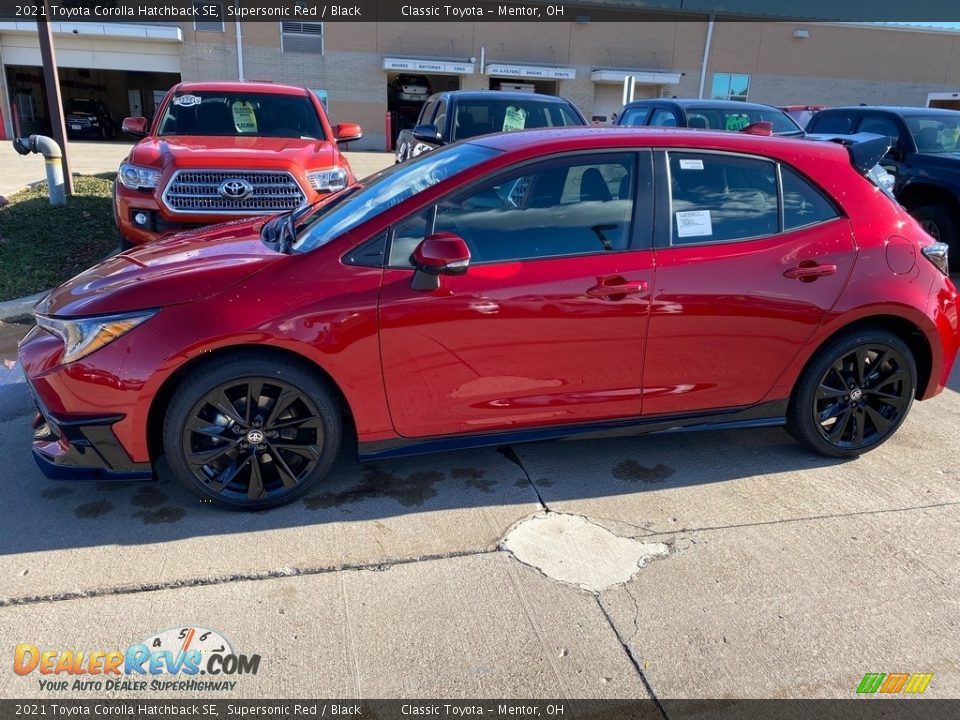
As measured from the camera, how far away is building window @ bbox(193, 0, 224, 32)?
2719 centimetres

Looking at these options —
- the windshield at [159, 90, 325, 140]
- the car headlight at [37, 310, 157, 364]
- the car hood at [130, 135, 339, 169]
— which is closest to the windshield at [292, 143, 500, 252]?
the car headlight at [37, 310, 157, 364]

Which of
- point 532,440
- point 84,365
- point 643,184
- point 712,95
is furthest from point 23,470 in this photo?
point 712,95

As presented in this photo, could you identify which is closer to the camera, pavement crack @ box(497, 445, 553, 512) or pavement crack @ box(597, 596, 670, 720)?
pavement crack @ box(597, 596, 670, 720)

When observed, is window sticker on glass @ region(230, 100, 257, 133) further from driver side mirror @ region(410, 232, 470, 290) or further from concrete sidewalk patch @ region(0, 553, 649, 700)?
concrete sidewalk patch @ region(0, 553, 649, 700)

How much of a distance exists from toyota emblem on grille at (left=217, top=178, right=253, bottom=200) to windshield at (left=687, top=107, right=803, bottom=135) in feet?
20.3

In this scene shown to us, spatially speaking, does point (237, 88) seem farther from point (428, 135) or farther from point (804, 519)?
point (804, 519)

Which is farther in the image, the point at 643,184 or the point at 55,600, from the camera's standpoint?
the point at 643,184

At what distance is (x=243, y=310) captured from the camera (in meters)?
3.03

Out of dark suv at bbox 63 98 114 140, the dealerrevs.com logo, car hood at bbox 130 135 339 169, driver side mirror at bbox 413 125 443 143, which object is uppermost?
driver side mirror at bbox 413 125 443 143

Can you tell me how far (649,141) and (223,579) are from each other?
278 cm

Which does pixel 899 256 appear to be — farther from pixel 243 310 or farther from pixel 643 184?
pixel 243 310

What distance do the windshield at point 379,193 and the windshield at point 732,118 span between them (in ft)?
22.7

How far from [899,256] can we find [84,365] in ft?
13.1

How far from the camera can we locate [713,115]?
992cm
